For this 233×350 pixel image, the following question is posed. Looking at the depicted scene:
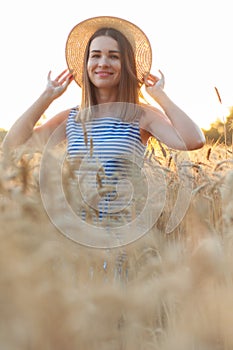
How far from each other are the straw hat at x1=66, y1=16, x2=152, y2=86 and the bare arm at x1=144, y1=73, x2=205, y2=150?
21 centimetres

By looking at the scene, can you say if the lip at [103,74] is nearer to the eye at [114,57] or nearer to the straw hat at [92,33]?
the eye at [114,57]

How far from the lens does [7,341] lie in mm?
480

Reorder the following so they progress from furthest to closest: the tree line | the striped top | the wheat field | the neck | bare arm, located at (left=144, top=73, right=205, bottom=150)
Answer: the tree line
the neck
bare arm, located at (left=144, top=73, right=205, bottom=150)
the striped top
the wheat field

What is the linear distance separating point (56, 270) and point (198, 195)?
75 cm

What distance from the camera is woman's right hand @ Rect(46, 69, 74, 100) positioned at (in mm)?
1932

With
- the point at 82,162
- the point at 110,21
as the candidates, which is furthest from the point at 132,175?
the point at 110,21

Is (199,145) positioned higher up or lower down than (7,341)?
higher up

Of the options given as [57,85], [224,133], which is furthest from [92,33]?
[224,133]

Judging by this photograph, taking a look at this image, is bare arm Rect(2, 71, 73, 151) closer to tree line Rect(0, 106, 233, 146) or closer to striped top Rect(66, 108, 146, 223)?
striped top Rect(66, 108, 146, 223)

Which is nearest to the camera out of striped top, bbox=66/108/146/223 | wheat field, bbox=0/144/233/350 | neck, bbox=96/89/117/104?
wheat field, bbox=0/144/233/350

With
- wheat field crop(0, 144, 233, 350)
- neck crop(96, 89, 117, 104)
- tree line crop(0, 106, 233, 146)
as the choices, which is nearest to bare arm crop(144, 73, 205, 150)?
neck crop(96, 89, 117, 104)

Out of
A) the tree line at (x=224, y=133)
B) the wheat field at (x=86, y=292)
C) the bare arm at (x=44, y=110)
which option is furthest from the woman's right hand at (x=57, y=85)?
the wheat field at (x=86, y=292)

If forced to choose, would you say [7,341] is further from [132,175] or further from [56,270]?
[132,175]

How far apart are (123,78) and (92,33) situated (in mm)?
326
